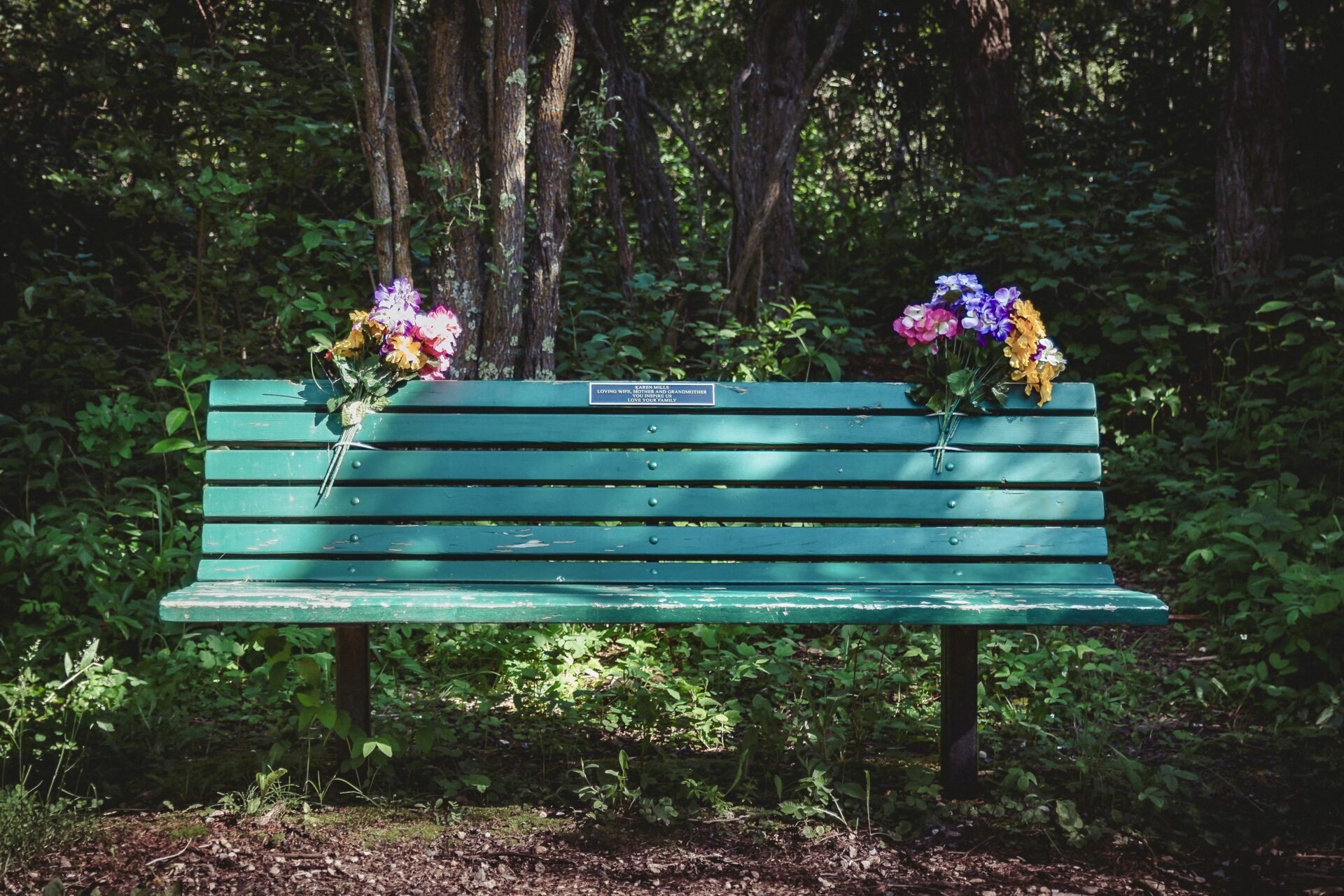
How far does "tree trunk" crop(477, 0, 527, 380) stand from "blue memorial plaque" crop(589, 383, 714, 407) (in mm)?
1321

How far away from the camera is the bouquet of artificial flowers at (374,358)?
3.02 meters

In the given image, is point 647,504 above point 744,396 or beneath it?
beneath

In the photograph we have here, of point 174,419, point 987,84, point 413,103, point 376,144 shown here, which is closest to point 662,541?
point 174,419

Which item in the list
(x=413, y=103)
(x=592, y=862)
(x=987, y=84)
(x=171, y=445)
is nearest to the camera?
(x=592, y=862)

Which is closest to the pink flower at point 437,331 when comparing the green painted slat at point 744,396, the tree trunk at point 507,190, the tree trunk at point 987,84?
the green painted slat at point 744,396

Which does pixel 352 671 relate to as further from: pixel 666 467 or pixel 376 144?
pixel 376 144

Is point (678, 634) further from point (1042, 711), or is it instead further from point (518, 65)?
point (518, 65)

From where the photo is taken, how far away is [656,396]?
310 cm

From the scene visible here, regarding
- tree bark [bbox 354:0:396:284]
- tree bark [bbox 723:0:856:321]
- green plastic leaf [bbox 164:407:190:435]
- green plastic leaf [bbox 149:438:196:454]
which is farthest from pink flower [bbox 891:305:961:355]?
tree bark [bbox 723:0:856:321]

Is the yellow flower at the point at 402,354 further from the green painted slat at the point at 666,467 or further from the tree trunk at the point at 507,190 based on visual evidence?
the tree trunk at the point at 507,190

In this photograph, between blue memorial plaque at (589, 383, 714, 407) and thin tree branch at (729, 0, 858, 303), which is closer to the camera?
blue memorial plaque at (589, 383, 714, 407)

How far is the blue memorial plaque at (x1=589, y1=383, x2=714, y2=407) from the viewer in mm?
3090

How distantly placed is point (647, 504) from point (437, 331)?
2.57ft

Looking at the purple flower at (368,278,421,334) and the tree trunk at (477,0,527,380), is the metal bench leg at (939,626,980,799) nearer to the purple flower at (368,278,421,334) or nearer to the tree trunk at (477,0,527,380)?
the purple flower at (368,278,421,334)
